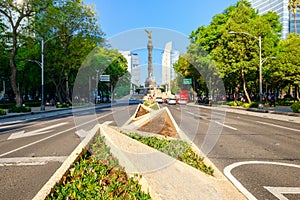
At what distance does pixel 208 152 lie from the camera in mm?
8070

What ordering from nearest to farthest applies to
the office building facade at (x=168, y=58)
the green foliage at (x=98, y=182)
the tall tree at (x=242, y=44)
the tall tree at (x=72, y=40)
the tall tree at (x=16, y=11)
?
1. the green foliage at (x=98, y=182)
2. the office building facade at (x=168, y=58)
3. the tall tree at (x=16, y=11)
4. the tall tree at (x=242, y=44)
5. the tall tree at (x=72, y=40)

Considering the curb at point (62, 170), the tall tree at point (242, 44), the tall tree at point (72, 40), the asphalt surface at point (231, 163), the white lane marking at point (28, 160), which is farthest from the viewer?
the tall tree at point (72, 40)

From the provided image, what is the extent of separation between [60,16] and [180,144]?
33102 mm

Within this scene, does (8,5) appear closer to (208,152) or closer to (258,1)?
(208,152)

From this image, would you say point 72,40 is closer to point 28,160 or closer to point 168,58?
point 168,58

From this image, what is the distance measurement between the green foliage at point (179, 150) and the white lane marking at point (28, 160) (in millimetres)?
2288

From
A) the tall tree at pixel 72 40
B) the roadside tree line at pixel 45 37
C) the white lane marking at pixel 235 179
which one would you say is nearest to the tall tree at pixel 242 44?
the roadside tree line at pixel 45 37

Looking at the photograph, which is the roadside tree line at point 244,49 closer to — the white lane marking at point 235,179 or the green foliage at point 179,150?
the white lane marking at point 235,179

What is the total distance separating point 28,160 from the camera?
730cm

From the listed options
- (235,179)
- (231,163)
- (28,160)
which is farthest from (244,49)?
(28,160)

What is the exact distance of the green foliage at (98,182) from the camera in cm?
360

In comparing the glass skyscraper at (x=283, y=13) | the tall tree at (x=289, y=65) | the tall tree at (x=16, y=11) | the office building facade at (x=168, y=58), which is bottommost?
the office building facade at (x=168, y=58)

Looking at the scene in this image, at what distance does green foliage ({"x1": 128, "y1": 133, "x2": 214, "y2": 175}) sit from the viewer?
17.1 ft

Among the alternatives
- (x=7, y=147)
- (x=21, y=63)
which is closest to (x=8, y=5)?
(x=21, y=63)
